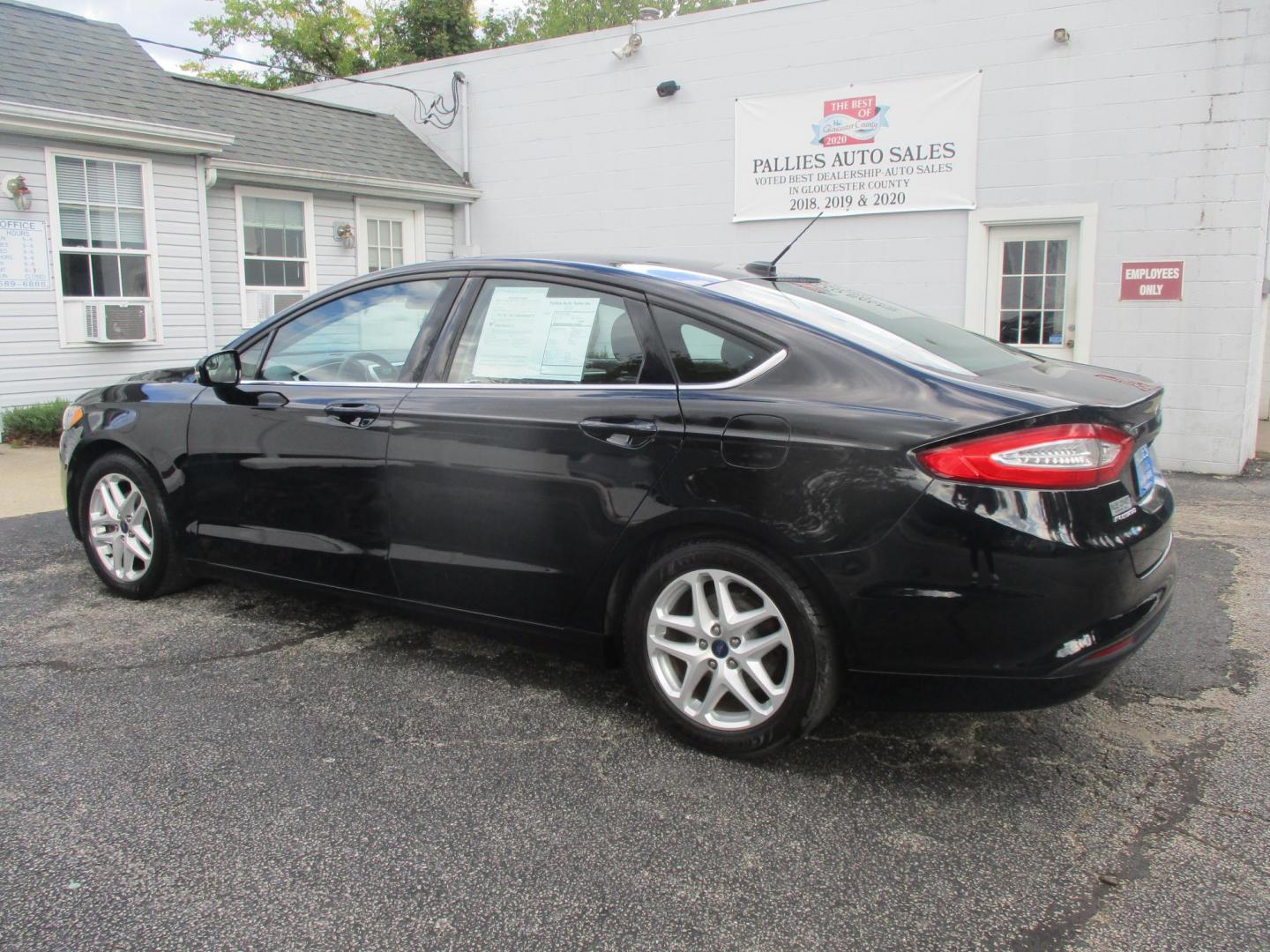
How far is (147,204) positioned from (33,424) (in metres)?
2.52

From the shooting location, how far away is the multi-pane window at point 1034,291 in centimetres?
920

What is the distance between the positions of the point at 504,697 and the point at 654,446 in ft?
3.74

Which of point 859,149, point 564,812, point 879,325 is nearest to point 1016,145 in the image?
point 859,149

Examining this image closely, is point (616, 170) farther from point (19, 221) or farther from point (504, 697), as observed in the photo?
point (504, 697)

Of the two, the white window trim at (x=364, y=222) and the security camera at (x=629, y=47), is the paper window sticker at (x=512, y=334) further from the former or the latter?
the white window trim at (x=364, y=222)

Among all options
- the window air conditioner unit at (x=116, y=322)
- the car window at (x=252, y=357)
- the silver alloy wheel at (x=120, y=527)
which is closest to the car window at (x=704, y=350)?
the car window at (x=252, y=357)

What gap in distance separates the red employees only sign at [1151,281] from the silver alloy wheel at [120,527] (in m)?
7.99

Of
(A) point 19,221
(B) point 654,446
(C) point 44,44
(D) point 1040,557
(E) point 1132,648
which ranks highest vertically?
(C) point 44,44

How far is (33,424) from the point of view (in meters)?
9.28

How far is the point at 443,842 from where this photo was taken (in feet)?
8.50

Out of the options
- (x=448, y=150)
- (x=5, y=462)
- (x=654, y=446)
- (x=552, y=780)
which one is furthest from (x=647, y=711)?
(x=448, y=150)

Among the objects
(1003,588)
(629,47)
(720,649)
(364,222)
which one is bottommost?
(720,649)

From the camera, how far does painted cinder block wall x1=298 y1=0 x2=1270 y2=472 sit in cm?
829

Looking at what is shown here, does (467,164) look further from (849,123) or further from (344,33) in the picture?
(344,33)
